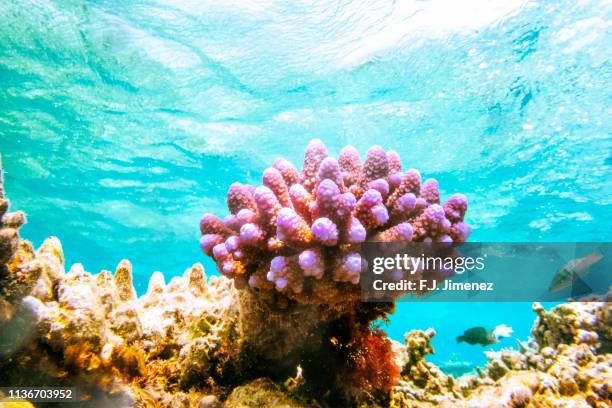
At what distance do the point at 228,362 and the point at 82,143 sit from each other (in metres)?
20.1

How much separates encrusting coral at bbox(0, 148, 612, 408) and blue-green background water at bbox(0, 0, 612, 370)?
10015 mm

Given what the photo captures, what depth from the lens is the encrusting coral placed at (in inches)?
84.2

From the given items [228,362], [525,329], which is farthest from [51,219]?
[525,329]

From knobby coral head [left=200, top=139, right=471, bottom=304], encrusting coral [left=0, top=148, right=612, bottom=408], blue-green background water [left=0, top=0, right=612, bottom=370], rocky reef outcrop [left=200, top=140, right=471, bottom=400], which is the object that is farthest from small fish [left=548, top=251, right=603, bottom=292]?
blue-green background water [left=0, top=0, right=612, bottom=370]

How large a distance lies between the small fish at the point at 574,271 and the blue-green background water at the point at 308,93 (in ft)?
24.8

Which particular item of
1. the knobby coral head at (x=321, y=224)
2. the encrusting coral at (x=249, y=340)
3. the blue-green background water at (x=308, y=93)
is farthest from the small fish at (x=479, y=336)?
the blue-green background water at (x=308, y=93)

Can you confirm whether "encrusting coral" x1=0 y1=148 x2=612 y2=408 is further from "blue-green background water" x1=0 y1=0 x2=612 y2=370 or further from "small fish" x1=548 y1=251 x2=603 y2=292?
"blue-green background water" x1=0 y1=0 x2=612 y2=370

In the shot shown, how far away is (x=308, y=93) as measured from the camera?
14.2m

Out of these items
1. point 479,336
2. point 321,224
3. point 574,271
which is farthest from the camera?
point 479,336

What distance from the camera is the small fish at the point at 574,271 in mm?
6984

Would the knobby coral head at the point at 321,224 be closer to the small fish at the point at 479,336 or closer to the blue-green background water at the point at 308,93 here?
the small fish at the point at 479,336

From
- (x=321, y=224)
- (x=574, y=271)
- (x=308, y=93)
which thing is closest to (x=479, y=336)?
(x=574, y=271)

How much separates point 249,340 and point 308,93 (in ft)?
42.0

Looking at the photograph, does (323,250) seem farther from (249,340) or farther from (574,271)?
(574,271)
